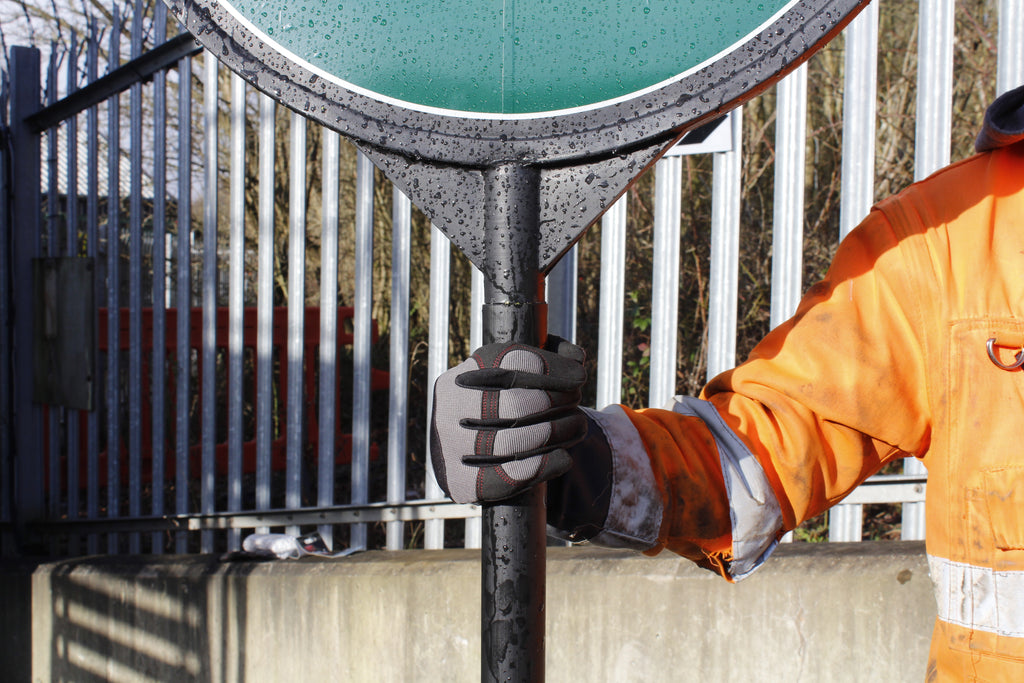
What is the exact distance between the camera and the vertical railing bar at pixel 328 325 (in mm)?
3164

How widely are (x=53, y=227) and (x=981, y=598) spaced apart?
3.72 metres

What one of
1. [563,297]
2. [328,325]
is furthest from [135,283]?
[563,297]

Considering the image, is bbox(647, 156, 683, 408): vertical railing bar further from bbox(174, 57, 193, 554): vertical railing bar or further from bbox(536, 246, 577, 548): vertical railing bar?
bbox(174, 57, 193, 554): vertical railing bar

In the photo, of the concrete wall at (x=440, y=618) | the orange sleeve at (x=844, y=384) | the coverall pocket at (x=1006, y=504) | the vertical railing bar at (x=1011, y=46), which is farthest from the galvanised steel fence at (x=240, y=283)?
the coverall pocket at (x=1006, y=504)

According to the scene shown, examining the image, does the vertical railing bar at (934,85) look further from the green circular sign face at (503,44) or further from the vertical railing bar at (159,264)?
the vertical railing bar at (159,264)

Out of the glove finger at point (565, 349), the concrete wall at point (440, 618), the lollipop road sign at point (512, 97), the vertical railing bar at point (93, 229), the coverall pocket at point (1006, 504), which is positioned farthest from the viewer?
the vertical railing bar at point (93, 229)

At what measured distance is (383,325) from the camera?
6.01 metres

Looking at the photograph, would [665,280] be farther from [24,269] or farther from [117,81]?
[24,269]

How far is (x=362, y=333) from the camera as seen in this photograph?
3219mm

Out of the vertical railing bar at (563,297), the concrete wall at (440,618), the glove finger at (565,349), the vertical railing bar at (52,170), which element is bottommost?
the concrete wall at (440,618)

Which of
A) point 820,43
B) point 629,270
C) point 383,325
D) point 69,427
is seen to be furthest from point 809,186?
point 820,43

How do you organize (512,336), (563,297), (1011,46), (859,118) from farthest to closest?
1. (563,297)
2. (859,118)
3. (1011,46)
4. (512,336)

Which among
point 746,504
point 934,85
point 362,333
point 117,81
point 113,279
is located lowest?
point 746,504

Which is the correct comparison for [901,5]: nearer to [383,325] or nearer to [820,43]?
[383,325]
